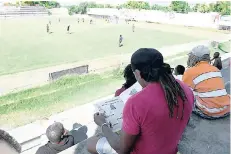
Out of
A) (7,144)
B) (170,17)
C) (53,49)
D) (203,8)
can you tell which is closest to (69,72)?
(53,49)

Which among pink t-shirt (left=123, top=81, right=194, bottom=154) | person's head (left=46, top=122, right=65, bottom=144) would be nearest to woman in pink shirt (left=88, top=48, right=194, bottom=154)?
pink t-shirt (left=123, top=81, right=194, bottom=154)

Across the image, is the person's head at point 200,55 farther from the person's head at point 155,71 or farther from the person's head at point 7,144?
the person's head at point 7,144

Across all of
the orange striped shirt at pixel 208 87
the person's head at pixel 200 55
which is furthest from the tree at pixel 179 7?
the orange striped shirt at pixel 208 87

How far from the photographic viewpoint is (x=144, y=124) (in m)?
2.16

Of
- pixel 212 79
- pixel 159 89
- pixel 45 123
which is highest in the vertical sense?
pixel 159 89

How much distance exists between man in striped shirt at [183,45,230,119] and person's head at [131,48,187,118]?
6.01ft

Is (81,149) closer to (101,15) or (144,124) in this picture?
(144,124)

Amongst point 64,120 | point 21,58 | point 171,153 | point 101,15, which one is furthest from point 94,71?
point 101,15

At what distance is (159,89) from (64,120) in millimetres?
6912

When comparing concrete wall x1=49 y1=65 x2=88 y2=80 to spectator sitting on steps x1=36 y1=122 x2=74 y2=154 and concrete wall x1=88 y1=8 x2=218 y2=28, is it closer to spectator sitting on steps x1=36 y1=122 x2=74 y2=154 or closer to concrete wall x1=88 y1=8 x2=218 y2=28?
spectator sitting on steps x1=36 y1=122 x2=74 y2=154

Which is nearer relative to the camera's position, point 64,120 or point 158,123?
point 158,123

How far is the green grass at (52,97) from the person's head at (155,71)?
7.67m

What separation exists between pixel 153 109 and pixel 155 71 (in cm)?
29

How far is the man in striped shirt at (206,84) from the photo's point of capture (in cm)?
396
